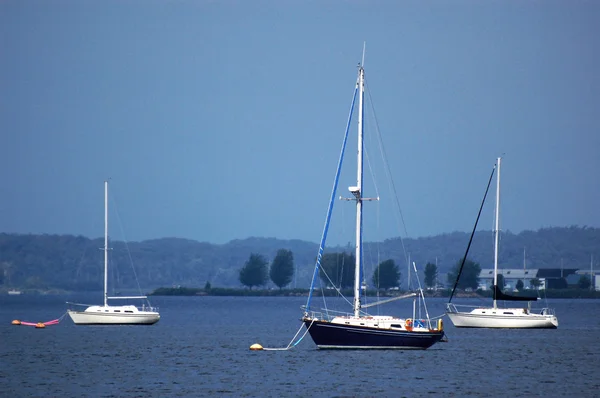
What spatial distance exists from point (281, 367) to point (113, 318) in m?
44.0

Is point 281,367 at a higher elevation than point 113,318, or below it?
→ below

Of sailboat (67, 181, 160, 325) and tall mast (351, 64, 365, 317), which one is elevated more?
tall mast (351, 64, 365, 317)

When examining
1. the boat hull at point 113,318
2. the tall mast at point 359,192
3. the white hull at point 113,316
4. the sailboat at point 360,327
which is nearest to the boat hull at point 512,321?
the boat hull at point 113,318

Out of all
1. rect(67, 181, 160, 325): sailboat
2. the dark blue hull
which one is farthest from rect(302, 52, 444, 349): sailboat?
rect(67, 181, 160, 325): sailboat

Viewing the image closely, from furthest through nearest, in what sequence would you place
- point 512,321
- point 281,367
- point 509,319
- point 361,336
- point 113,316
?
point 113,316 < point 512,321 < point 509,319 < point 361,336 < point 281,367

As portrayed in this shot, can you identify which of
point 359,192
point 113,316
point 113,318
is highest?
point 359,192

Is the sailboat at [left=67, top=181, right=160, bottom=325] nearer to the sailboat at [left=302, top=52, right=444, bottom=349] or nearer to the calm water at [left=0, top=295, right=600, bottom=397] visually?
the calm water at [left=0, top=295, right=600, bottom=397]

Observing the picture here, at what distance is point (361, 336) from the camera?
72688mm

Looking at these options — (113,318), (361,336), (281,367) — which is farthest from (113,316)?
(361,336)

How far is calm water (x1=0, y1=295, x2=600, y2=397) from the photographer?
59.1m

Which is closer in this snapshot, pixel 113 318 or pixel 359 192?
pixel 359 192

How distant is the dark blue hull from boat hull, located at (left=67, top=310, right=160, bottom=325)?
40.9 m

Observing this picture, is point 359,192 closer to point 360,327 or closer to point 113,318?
point 360,327

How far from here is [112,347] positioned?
88.2 meters
